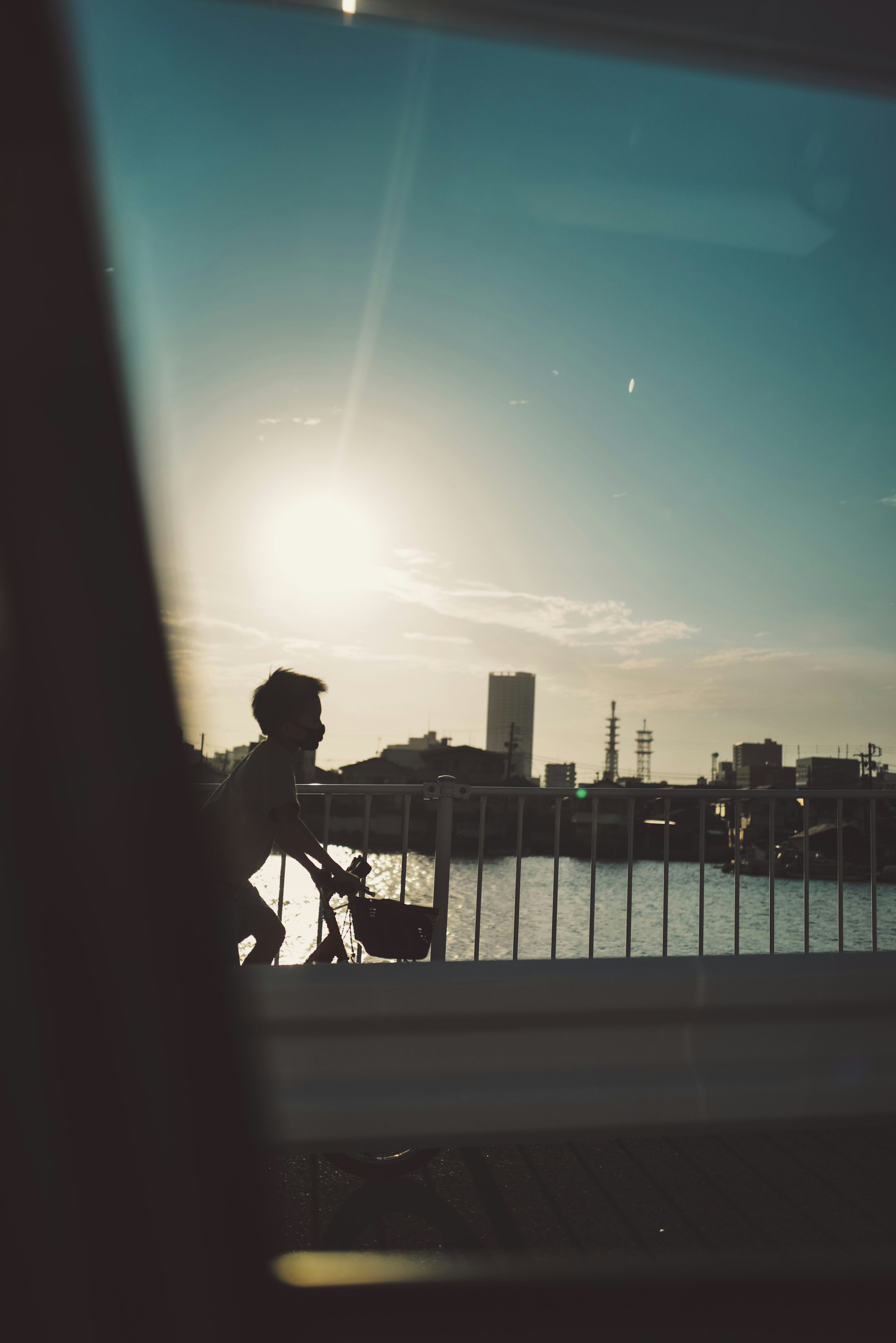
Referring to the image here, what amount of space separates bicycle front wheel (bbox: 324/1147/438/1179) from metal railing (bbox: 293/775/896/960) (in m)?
1.33

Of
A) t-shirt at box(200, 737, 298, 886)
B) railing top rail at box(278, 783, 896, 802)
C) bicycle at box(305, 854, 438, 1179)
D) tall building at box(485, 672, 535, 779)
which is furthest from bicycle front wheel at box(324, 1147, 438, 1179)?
tall building at box(485, 672, 535, 779)

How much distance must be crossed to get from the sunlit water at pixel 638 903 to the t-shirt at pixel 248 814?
0.32 metres

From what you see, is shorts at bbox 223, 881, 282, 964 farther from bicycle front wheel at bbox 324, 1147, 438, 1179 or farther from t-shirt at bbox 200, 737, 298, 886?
bicycle front wheel at bbox 324, 1147, 438, 1179

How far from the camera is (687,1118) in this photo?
1.79 metres

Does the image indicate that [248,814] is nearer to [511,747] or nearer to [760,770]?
[760,770]

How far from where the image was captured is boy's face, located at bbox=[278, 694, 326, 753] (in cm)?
347

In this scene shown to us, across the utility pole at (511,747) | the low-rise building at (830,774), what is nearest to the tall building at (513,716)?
the utility pole at (511,747)

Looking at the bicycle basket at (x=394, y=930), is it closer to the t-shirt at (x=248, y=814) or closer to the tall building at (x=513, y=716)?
the t-shirt at (x=248, y=814)

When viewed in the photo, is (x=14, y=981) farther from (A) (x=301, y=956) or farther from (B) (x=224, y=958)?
(A) (x=301, y=956)

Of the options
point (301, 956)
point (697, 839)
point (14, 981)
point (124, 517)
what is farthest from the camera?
point (697, 839)

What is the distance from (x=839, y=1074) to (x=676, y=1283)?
22.1 inches

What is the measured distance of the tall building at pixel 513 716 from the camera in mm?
19844

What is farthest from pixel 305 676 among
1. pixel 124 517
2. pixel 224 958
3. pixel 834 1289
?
pixel 834 1289

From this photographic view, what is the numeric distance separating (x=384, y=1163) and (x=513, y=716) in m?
27.6
